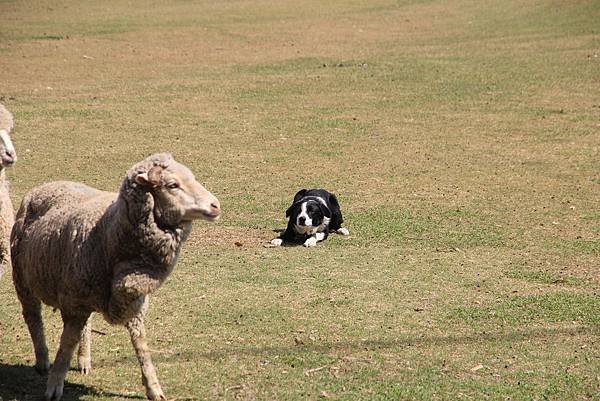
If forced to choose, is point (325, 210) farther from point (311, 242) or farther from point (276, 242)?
point (276, 242)

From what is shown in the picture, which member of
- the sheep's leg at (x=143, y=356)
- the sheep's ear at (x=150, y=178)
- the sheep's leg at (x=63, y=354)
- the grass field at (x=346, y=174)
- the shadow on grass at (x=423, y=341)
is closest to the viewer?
the sheep's ear at (x=150, y=178)

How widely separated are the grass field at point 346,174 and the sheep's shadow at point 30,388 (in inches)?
0.8

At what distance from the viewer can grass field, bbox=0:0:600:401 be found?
7.90 m

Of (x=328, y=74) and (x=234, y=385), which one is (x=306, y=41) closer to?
(x=328, y=74)

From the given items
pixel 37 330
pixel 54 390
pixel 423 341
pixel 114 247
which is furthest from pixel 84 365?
pixel 423 341

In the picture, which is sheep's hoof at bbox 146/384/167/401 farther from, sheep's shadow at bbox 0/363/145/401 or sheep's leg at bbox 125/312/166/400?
sheep's shadow at bbox 0/363/145/401

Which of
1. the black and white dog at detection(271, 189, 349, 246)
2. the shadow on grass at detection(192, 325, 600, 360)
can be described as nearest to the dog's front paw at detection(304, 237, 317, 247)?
the black and white dog at detection(271, 189, 349, 246)

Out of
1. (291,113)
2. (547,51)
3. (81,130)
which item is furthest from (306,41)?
(81,130)

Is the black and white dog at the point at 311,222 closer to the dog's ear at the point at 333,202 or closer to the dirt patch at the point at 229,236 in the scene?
the dog's ear at the point at 333,202

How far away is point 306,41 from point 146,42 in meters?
4.00

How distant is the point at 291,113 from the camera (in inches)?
777

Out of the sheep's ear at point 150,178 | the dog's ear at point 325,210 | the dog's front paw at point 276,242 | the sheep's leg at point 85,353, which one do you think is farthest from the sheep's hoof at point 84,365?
the dog's ear at point 325,210

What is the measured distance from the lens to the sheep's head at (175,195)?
20.8 feet

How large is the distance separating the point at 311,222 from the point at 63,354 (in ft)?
17.6
